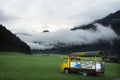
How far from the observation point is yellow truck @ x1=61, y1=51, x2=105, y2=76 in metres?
34.4

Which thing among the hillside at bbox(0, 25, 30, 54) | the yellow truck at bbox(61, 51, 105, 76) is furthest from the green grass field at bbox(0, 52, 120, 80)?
the hillside at bbox(0, 25, 30, 54)

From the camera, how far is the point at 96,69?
34375 mm

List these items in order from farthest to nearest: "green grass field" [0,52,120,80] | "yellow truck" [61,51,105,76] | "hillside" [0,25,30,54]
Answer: "hillside" [0,25,30,54] < "yellow truck" [61,51,105,76] < "green grass field" [0,52,120,80]

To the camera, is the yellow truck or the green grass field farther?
the yellow truck

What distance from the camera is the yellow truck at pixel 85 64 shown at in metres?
34.4

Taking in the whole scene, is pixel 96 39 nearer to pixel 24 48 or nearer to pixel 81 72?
pixel 24 48

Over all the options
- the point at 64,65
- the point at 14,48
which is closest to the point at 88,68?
the point at 64,65

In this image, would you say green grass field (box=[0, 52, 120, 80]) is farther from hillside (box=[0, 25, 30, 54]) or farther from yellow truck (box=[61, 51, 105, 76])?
hillside (box=[0, 25, 30, 54])

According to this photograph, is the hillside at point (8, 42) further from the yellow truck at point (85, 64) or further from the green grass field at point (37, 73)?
the yellow truck at point (85, 64)

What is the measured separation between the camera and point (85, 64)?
34719 millimetres

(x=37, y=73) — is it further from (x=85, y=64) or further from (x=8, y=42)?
(x=8, y=42)

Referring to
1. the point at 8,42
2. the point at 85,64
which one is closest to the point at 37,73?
the point at 85,64

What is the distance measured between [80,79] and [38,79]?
16.0 feet

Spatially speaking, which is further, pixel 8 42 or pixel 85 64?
pixel 8 42
